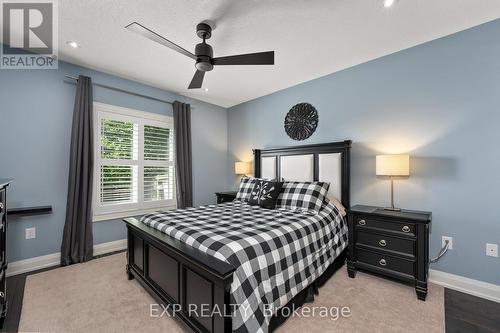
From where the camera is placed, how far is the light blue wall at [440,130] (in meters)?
2.17

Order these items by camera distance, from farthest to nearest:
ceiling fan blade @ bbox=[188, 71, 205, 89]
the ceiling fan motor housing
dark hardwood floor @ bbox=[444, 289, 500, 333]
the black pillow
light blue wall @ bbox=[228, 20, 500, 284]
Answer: the black pillow
ceiling fan blade @ bbox=[188, 71, 205, 89]
light blue wall @ bbox=[228, 20, 500, 284]
the ceiling fan motor housing
dark hardwood floor @ bbox=[444, 289, 500, 333]

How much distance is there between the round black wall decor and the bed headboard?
0.86 ft

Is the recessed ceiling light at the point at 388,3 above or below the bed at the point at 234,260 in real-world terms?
above

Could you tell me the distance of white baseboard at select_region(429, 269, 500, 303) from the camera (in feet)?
6.83

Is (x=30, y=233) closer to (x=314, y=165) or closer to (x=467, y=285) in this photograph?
Result: (x=314, y=165)

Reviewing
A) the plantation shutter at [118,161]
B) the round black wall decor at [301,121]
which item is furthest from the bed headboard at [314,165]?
the plantation shutter at [118,161]

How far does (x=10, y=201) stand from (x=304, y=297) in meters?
3.51

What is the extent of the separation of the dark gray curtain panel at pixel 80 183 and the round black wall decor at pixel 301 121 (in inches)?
120

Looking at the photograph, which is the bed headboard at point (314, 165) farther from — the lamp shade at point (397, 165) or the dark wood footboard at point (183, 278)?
the dark wood footboard at point (183, 278)

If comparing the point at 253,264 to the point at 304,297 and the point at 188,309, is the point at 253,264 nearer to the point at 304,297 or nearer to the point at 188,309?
the point at 188,309

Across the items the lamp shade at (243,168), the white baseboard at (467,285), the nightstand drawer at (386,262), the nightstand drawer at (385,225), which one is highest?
the lamp shade at (243,168)

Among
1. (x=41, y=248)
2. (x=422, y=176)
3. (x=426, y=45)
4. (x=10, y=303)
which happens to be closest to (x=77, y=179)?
(x=41, y=248)

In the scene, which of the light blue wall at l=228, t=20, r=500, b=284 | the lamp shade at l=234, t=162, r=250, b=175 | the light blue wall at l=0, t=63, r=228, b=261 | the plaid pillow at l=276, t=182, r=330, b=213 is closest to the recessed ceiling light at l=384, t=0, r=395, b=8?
the light blue wall at l=228, t=20, r=500, b=284

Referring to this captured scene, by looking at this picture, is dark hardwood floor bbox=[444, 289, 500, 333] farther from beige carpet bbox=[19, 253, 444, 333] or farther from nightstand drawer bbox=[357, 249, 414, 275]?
nightstand drawer bbox=[357, 249, 414, 275]
